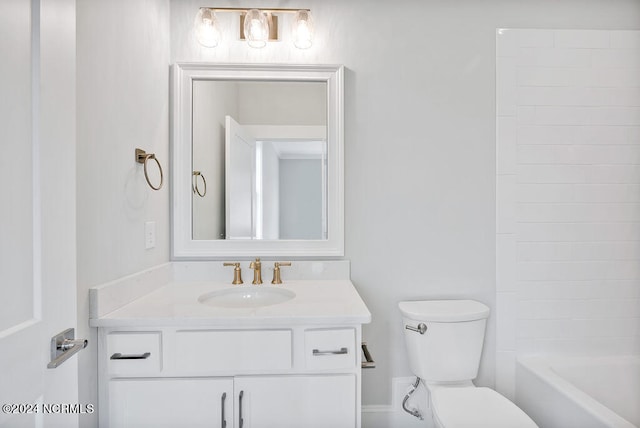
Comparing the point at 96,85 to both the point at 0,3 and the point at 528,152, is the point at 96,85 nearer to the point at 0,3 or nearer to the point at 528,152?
the point at 0,3

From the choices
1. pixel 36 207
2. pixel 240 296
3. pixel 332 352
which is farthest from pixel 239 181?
pixel 36 207

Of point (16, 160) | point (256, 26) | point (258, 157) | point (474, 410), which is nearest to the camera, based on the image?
point (16, 160)

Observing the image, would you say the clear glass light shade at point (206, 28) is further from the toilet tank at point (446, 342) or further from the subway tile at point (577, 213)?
the subway tile at point (577, 213)

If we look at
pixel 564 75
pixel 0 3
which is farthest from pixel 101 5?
pixel 564 75

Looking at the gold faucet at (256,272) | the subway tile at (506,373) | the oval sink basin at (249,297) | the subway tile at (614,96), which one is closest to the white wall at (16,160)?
the oval sink basin at (249,297)

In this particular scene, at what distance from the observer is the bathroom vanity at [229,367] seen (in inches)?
47.6

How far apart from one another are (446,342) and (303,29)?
159cm

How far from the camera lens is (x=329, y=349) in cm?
126

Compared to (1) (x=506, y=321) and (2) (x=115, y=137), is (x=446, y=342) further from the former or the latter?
(2) (x=115, y=137)

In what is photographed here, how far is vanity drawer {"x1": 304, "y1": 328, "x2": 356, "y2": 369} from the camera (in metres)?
1.26

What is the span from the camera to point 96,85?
3.92ft

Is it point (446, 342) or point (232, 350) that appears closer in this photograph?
point (232, 350)

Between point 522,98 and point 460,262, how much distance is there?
886 mm

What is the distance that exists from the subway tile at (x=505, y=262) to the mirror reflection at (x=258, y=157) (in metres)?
0.90
